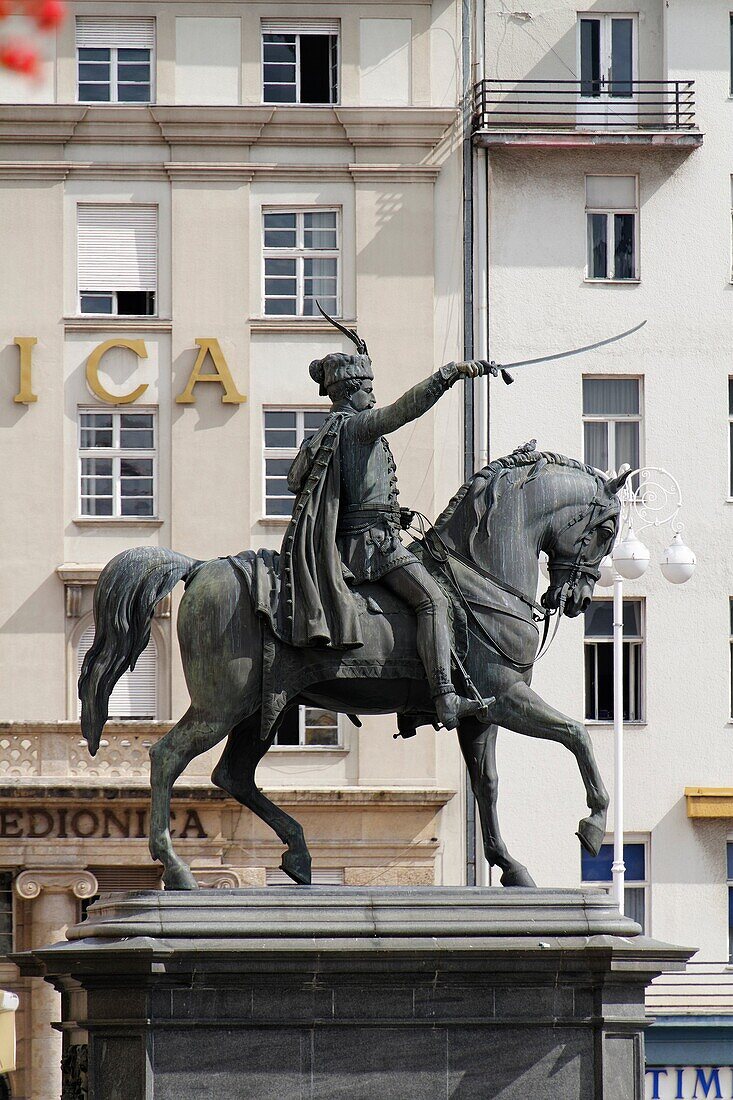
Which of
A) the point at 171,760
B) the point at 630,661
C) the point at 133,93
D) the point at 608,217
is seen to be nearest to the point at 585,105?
the point at 608,217

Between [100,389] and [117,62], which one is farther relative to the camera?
[117,62]

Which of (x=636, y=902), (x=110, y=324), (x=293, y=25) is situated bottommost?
(x=636, y=902)

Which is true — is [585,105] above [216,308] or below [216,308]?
above

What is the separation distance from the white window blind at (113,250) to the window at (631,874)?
11069 mm

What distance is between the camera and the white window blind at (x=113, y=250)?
3578 centimetres

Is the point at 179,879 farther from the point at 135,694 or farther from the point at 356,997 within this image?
the point at 135,694

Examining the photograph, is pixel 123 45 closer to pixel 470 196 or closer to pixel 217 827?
pixel 470 196

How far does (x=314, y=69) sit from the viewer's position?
1437 inches

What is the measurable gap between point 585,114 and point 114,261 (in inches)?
301

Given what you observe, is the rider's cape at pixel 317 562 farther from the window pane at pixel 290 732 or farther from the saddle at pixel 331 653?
the window pane at pixel 290 732

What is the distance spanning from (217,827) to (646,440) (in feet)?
29.2

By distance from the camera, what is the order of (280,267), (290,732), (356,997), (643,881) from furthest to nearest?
(280,267), (290,732), (643,881), (356,997)

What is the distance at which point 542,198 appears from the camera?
3609 cm

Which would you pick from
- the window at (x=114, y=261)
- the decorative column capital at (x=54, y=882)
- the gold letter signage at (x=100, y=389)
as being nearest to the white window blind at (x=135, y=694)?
the decorative column capital at (x=54, y=882)
